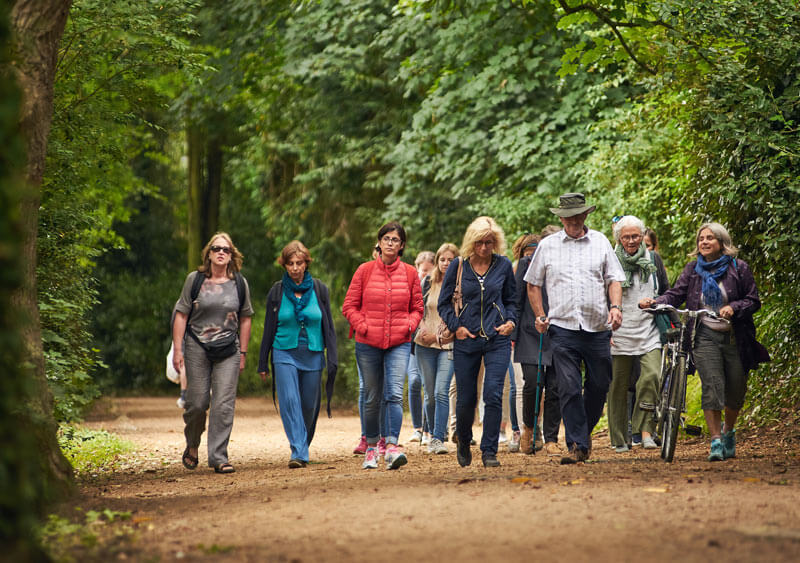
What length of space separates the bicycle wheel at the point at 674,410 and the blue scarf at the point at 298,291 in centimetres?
365

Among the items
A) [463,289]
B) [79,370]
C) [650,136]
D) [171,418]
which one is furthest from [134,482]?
[171,418]

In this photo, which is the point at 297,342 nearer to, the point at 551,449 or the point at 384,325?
the point at 384,325

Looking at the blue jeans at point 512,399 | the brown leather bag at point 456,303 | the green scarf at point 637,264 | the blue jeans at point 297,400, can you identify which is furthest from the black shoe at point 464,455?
the blue jeans at point 512,399

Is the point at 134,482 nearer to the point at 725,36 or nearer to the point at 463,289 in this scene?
the point at 463,289

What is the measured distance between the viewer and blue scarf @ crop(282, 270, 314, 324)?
424 inches

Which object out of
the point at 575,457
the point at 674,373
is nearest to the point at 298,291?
the point at 575,457

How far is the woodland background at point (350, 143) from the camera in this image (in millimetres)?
10008

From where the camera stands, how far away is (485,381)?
9.08 metres

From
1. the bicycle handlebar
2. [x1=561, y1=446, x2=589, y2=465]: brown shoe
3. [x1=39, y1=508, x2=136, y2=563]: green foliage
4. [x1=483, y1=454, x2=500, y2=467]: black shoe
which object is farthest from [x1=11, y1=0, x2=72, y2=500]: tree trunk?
the bicycle handlebar

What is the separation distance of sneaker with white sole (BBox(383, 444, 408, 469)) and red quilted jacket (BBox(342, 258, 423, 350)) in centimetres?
97

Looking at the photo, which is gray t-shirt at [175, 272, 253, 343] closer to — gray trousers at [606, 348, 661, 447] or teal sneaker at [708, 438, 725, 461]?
gray trousers at [606, 348, 661, 447]

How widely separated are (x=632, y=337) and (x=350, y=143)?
1478cm

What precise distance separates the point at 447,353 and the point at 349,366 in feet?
38.7

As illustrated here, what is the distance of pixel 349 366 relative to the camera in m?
23.7
